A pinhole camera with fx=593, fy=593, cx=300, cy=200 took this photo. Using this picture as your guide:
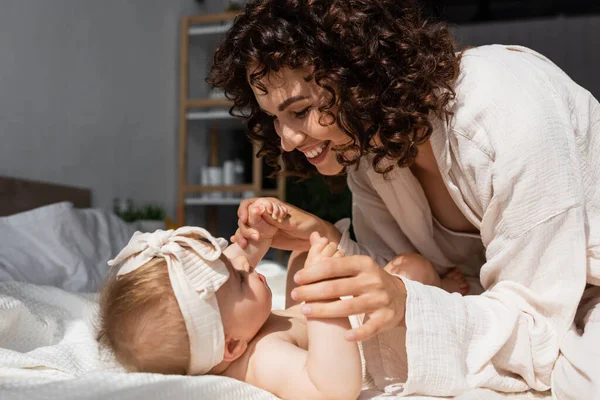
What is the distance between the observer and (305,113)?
114 centimetres

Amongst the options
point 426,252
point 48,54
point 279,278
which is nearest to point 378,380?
point 426,252

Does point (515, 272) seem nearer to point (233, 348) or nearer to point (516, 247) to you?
point (516, 247)

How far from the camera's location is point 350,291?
82 cm

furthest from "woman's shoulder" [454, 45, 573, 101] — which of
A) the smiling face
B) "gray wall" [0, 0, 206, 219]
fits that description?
"gray wall" [0, 0, 206, 219]

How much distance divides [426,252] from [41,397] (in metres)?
0.95

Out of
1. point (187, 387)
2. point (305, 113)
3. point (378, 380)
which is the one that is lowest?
point (378, 380)

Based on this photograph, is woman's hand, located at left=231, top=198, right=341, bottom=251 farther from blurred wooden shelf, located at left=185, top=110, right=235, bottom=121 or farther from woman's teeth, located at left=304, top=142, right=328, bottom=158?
blurred wooden shelf, located at left=185, top=110, right=235, bottom=121

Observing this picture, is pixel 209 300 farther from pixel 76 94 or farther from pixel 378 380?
pixel 76 94

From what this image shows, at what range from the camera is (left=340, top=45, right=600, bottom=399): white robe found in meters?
0.89

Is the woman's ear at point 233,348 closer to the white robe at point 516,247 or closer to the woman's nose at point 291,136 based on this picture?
the white robe at point 516,247

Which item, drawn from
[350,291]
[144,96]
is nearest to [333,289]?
[350,291]

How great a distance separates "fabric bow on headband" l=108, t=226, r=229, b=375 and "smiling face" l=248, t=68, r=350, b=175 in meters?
0.31

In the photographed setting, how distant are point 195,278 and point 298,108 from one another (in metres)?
0.40

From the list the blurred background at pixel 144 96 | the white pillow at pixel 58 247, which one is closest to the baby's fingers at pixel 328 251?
the blurred background at pixel 144 96
